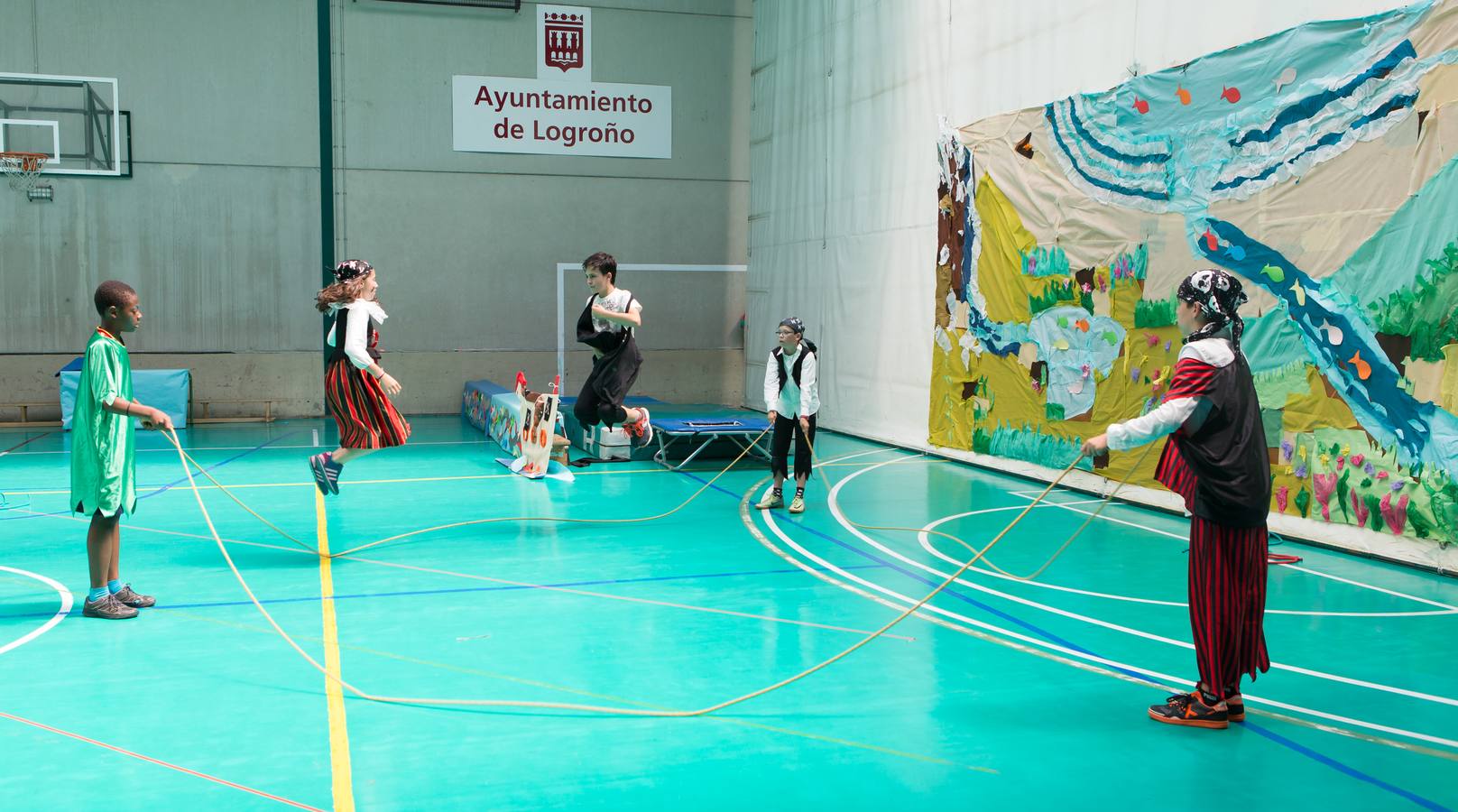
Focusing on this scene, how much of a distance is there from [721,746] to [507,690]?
1155 mm

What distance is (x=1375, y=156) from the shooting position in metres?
7.88

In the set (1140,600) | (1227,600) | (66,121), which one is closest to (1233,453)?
(1227,600)

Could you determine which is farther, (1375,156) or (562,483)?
(562,483)

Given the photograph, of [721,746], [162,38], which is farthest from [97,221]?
[721,746]

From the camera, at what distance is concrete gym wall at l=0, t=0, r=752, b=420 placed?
16453mm

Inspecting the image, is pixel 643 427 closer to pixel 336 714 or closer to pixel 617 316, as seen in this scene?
pixel 617 316

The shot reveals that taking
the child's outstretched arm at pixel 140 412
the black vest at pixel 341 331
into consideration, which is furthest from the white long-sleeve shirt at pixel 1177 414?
the black vest at pixel 341 331

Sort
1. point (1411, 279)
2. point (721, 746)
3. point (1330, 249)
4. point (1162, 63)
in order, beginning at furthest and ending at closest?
point (1162, 63)
point (1330, 249)
point (1411, 279)
point (721, 746)

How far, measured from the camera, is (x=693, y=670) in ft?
17.8

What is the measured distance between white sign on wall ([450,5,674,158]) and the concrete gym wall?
0.19 metres

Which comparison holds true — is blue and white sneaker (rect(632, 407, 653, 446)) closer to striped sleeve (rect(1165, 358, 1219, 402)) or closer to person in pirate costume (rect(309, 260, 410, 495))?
person in pirate costume (rect(309, 260, 410, 495))

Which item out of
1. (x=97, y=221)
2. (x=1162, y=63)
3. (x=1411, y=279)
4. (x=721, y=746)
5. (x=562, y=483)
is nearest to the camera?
(x=721, y=746)

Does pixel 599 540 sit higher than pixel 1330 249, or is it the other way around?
pixel 1330 249

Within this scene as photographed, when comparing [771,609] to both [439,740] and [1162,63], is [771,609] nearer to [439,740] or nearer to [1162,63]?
[439,740]
